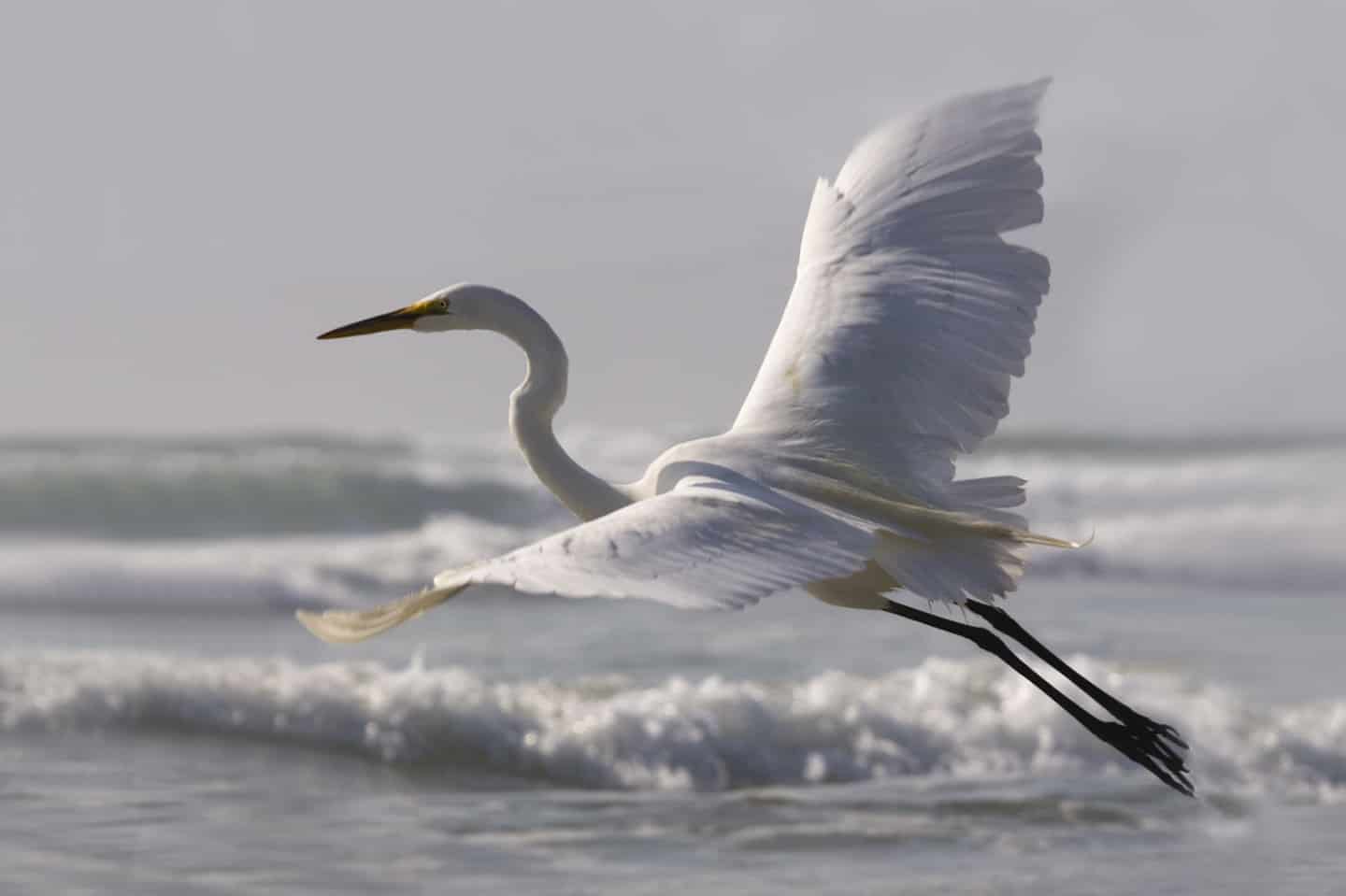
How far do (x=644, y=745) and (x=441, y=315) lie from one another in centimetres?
276

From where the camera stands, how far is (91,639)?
32.4 ft

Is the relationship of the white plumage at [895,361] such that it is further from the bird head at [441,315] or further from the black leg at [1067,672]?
the black leg at [1067,672]

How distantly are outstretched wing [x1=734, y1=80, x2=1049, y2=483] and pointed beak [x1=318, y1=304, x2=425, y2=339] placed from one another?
0.74 meters

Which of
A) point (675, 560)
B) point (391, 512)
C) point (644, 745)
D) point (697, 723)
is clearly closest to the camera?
point (675, 560)

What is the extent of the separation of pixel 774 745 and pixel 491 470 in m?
11.2

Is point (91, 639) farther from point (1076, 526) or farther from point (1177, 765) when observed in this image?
point (1076, 526)

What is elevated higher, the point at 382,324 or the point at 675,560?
the point at 382,324

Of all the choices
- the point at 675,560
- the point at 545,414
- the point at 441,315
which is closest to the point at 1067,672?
the point at 545,414

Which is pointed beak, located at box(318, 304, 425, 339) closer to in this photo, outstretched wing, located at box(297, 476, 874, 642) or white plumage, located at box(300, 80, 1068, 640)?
white plumage, located at box(300, 80, 1068, 640)

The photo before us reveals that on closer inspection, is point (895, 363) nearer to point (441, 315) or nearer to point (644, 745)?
point (441, 315)

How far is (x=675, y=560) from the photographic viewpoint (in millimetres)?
3223

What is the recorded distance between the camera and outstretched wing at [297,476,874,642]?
10.0 feet

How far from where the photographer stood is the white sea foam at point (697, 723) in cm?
673

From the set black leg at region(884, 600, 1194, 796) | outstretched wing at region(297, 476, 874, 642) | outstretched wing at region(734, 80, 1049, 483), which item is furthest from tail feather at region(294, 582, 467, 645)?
black leg at region(884, 600, 1194, 796)
